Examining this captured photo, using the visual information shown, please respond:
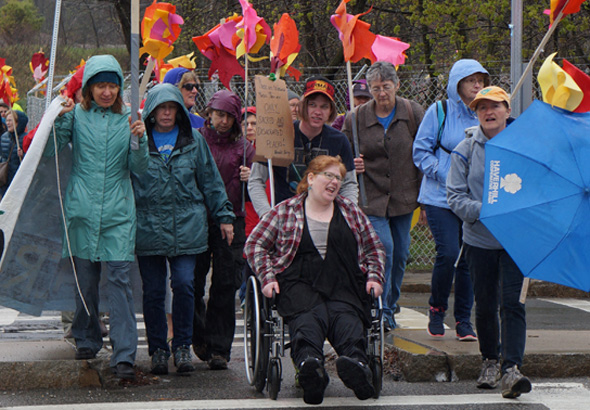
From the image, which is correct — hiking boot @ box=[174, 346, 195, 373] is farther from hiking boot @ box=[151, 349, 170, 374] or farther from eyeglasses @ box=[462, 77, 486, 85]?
eyeglasses @ box=[462, 77, 486, 85]

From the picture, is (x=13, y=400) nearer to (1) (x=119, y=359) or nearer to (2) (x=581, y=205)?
(1) (x=119, y=359)

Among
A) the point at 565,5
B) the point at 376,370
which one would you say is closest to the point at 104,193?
the point at 376,370

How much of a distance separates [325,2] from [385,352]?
11408 millimetres

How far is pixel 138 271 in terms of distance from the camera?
6617 millimetres

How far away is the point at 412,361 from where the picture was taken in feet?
19.8

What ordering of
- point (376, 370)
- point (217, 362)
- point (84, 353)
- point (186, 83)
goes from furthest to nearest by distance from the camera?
point (186, 83) < point (217, 362) < point (84, 353) < point (376, 370)

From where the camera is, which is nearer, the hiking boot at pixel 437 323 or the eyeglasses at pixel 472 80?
the eyeglasses at pixel 472 80

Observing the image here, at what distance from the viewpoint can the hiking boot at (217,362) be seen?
253 inches

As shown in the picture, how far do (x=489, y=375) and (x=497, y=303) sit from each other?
434 mm

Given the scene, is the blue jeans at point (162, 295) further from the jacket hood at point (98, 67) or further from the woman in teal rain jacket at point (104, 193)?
the jacket hood at point (98, 67)

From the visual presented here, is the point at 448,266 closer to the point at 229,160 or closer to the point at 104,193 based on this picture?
the point at 229,160

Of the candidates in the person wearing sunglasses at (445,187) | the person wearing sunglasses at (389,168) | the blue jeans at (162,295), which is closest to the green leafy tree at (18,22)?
the person wearing sunglasses at (389,168)

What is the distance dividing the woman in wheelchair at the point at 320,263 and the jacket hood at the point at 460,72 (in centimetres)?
138

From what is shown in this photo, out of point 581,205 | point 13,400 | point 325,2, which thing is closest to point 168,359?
point 13,400
